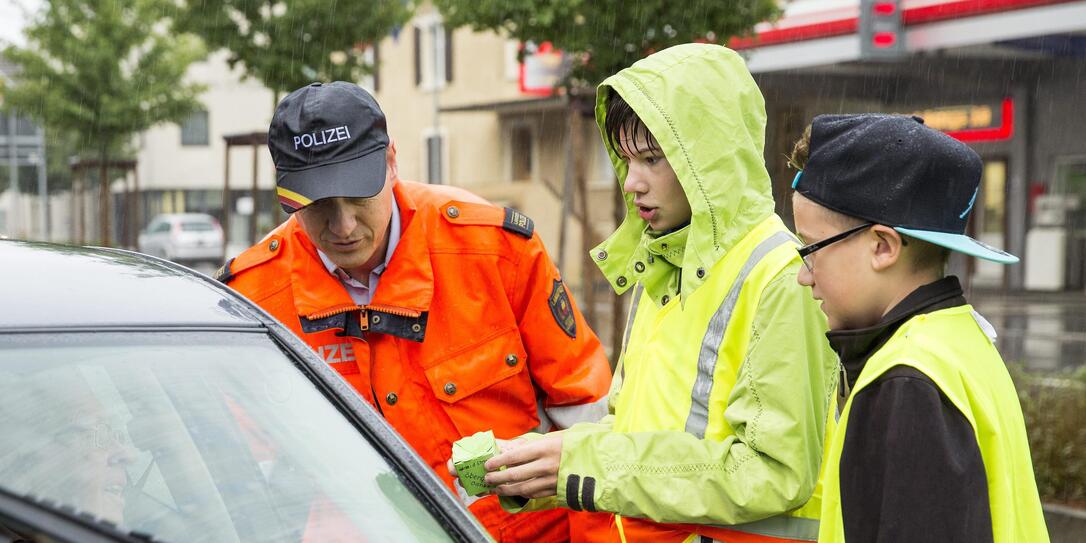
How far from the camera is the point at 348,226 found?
2.52 metres

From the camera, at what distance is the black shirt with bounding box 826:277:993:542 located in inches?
62.8

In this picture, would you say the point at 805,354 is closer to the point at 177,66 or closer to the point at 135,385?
the point at 135,385

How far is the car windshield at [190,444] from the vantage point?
1.59 metres

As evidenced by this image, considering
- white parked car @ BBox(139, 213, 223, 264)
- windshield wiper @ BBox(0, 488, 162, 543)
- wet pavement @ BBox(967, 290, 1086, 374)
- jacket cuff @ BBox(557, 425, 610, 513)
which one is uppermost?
windshield wiper @ BBox(0, 488, 162, 543)

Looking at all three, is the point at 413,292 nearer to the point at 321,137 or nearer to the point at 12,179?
the point at 321,137

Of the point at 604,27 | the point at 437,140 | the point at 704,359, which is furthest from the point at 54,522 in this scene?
the point at 437,140

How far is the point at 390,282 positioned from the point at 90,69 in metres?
19.5

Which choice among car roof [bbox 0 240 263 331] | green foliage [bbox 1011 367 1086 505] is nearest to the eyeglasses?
car roof [bbox 0 240 263 331]

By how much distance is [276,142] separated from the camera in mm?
2584

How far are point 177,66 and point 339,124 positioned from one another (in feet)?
71.4

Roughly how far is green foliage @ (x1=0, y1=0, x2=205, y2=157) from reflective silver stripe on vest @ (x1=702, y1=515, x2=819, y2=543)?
1836 cm

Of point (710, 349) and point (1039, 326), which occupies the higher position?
point (710, 349)

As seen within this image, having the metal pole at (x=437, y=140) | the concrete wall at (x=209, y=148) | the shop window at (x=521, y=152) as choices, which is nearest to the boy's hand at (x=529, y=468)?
the shop window at (x=521, y=152)

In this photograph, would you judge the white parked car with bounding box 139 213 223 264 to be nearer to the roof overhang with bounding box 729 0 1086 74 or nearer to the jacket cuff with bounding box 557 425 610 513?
the roof overhang with bounding box 729 0 1086 74
